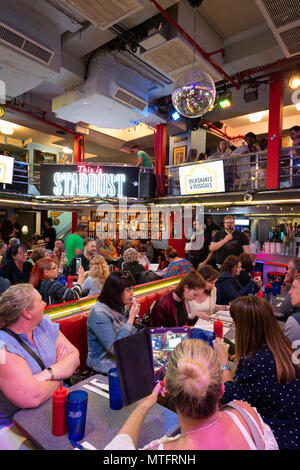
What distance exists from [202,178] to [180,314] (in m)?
4.89

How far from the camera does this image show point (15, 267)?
401cm

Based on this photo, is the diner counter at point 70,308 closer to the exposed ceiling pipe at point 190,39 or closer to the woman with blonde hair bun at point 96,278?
the woman with blonde hair bun at point 96,278

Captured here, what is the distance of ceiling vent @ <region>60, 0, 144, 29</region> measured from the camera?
11.7ft

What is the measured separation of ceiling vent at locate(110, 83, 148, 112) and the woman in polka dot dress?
244 inches

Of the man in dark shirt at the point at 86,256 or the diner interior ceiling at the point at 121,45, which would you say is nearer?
the diner interior ceiling at the point at 121,45

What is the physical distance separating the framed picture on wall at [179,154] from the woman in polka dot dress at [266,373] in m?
9.13

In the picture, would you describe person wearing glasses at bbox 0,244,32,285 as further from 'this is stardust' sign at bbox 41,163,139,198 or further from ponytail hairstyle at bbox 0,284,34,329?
'this is stardust' sign at bbox 41,163,139,198

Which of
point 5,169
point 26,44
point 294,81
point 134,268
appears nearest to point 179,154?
point 294,81

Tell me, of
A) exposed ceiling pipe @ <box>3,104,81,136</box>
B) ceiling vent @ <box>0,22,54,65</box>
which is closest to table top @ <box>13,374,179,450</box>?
ceiling vent @ <box>0,22,54,65</box>

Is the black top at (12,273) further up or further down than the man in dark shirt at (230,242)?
further down

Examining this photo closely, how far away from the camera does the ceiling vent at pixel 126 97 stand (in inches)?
257

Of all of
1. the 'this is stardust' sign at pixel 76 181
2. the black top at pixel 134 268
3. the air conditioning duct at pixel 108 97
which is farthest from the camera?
the 'this is stardust' sign at pixel 76 181

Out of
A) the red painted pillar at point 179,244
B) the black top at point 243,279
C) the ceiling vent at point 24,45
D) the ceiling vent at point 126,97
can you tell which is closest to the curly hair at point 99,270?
the black top at point 243,279

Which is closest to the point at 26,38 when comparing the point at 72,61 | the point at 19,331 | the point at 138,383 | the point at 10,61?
the point at 10,61
